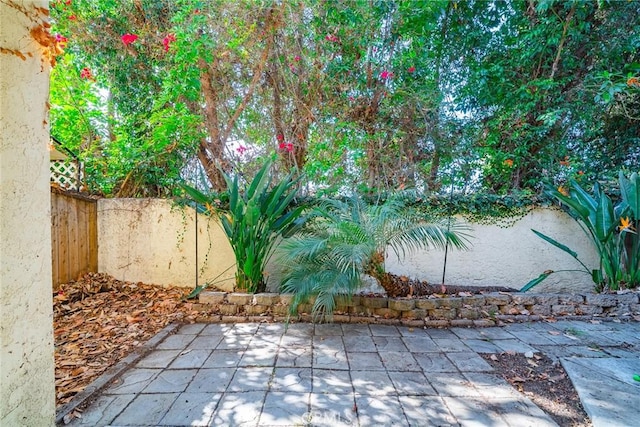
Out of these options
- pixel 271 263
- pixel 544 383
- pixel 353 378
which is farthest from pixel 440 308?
pixel 271 263

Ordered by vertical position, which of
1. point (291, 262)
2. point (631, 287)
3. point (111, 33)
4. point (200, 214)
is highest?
point (111, 33)

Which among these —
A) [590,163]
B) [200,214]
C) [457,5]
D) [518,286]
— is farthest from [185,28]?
[590,163]

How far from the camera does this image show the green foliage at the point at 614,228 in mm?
3475

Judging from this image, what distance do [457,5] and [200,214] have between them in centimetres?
503

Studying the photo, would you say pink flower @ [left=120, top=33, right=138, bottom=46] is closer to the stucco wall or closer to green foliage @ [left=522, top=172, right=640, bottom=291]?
the stucco wall

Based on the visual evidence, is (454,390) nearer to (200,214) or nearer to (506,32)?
(200,214)

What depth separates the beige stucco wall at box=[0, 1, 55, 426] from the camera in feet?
3.71

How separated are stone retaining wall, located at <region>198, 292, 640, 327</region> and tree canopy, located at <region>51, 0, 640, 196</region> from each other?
5.95 ft

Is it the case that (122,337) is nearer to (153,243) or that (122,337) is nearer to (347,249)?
(153,243)

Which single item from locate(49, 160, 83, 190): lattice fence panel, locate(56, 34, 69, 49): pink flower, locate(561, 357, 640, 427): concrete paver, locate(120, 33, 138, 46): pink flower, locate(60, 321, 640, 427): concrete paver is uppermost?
locate(120, 33, 138, 46): pink flower

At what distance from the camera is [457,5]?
477 cm

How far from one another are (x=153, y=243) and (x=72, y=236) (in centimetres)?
95

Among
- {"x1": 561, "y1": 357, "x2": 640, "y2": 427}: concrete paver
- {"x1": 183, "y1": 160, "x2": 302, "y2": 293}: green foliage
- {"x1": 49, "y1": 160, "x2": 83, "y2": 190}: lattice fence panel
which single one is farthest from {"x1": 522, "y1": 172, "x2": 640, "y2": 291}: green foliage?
{"x1": 49, "y1": 160, "x2": 83, "y2": 190}: lattice fence panel

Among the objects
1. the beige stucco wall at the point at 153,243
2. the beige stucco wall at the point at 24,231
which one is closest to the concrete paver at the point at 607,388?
the beige stucco wall at the point at 24,231
